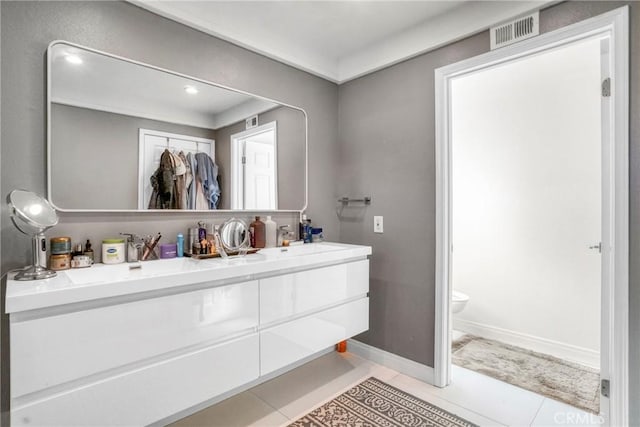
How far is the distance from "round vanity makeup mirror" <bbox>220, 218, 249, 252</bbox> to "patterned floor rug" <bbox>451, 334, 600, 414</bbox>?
1888 millimetres

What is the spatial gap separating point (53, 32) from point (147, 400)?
170 cm

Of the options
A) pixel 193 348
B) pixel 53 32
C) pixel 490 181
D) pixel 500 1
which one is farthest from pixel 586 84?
pixel 53 32

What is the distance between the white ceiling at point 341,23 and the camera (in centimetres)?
188

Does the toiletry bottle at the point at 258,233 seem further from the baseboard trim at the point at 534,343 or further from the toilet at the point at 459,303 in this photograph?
the baseboard trim at the point at 534,343

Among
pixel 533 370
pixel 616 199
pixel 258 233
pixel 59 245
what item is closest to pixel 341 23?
pixel 258 233

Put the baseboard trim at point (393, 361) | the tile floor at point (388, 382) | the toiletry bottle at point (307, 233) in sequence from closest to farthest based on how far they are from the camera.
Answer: the tile floor at point (388, 382) → the baseboard trim at point (393, 361) → the toiletry bottle at point (307, 233)

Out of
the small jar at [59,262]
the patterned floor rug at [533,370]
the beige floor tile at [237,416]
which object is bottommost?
the beige floor tile at [237,416]

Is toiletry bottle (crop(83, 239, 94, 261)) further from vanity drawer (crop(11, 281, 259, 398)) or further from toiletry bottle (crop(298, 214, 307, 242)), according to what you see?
toiletry bottle (crop(298, 214, 307, 242))

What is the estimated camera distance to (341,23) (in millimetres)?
2146

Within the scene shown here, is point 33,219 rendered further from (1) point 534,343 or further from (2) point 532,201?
(1) point 534,343

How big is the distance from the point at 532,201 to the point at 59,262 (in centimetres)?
325

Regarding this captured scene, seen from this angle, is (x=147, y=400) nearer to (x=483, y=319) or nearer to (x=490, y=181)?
(x=483, y=319)

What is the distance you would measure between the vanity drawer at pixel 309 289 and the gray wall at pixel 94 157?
88 cm

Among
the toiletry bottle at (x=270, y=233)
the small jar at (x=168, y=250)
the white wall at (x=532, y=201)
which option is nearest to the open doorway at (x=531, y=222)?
the white wall at (x=532, y=201)
